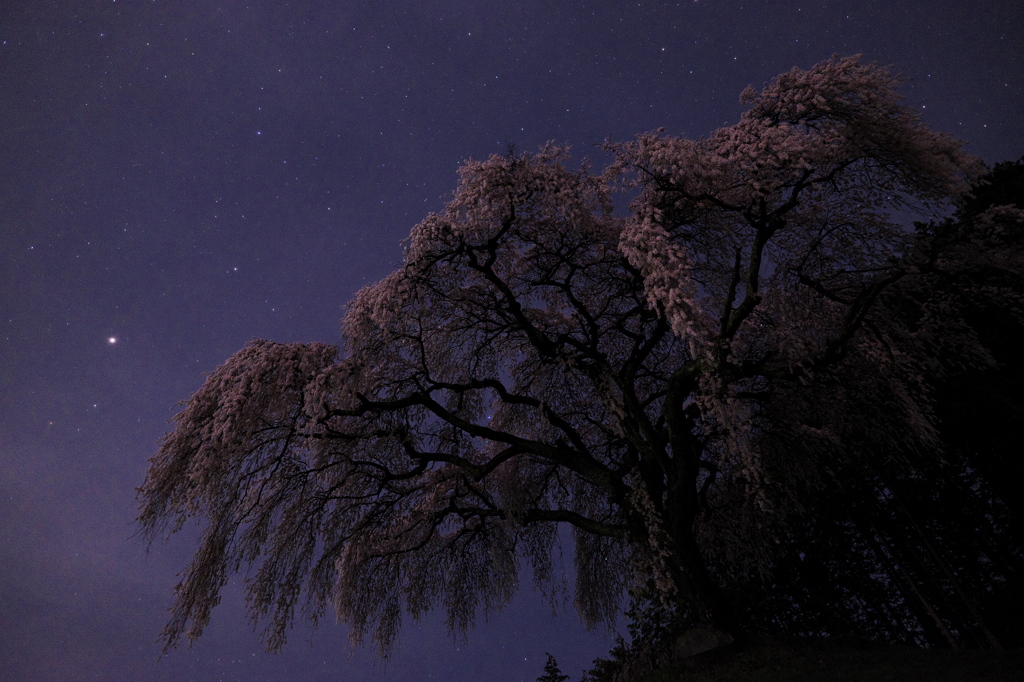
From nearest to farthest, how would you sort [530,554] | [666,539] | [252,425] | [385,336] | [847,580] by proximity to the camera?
[252,425]
[666,539]
[385,336]
[530,554]
[847,580]

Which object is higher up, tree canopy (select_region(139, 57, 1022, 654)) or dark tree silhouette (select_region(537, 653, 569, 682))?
tree canopy (select_region(139, 57, 1022, 654))

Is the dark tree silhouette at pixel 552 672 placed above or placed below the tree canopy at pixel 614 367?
below

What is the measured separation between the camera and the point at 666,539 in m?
9.74

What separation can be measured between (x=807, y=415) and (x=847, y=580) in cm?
851

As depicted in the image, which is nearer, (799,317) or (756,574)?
(799,317)

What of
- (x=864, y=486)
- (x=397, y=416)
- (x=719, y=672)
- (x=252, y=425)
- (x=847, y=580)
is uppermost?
(x=397, y=416)

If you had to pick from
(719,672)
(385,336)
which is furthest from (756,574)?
(385,336)

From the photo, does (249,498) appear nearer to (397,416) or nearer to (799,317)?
(397,416)

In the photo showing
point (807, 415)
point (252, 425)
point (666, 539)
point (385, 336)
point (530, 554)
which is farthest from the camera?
point (530, 554)

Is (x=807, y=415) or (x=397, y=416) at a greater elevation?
(x=397, y=416)

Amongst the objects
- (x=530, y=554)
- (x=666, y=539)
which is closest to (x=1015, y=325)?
(x=666, y=539)

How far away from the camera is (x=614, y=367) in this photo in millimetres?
13320

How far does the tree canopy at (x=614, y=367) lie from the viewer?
28.8ft

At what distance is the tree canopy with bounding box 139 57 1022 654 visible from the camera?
345 inches
